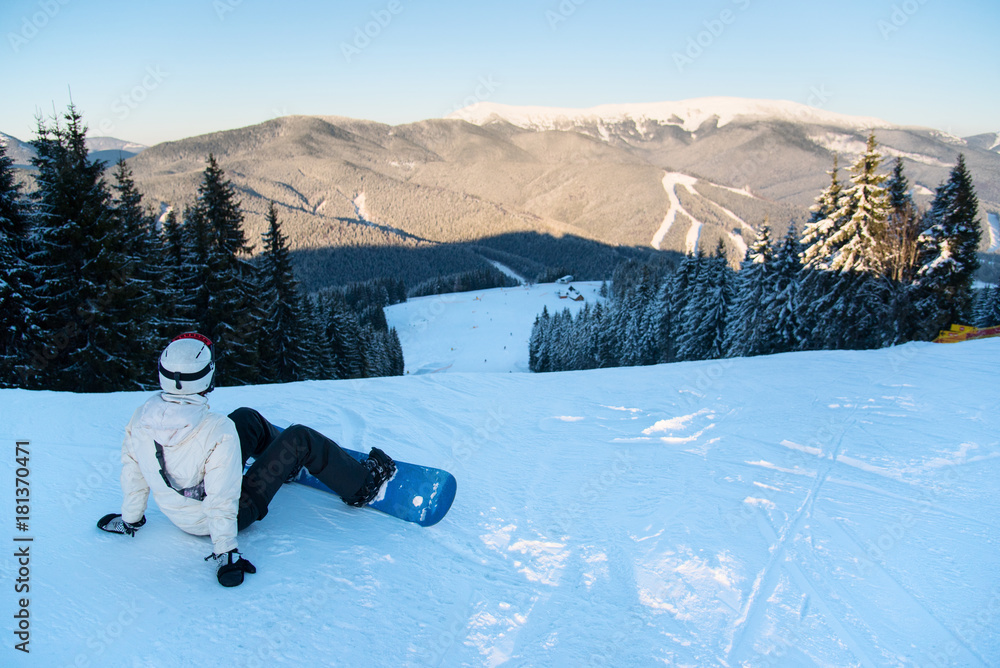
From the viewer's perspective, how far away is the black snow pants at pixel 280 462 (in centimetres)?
304

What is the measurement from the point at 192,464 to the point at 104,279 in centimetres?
1513

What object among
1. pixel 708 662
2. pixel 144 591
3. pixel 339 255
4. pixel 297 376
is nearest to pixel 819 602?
pixel 708 662

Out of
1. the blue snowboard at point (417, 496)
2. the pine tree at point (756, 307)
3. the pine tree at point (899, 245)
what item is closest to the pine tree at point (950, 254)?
the pine tree at point (899, 245)

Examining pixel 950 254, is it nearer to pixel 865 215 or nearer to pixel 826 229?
pixel 865 215

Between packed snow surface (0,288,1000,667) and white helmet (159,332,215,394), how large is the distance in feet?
3.41

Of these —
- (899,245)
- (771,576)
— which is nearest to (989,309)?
(899,245)

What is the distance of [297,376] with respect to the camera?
69.2 ft

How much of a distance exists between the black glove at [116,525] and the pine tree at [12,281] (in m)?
13.7

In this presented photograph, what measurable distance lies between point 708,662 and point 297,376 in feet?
68.8

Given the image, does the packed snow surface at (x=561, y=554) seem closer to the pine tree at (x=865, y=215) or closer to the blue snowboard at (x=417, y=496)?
the blue snowboard at (x=417, y=496)

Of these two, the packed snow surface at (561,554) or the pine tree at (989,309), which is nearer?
the packed snow surface at (561,554)

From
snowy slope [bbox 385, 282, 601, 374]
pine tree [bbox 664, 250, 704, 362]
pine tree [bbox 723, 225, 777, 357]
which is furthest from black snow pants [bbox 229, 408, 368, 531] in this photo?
snowy slope [bbox 385, 282, 601, 374]

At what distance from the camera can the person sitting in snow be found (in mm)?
2652

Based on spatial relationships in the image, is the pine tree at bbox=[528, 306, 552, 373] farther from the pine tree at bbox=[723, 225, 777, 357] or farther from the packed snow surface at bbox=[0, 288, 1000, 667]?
the packed snow surface at bbox=[0, 288, 1000, 667]
